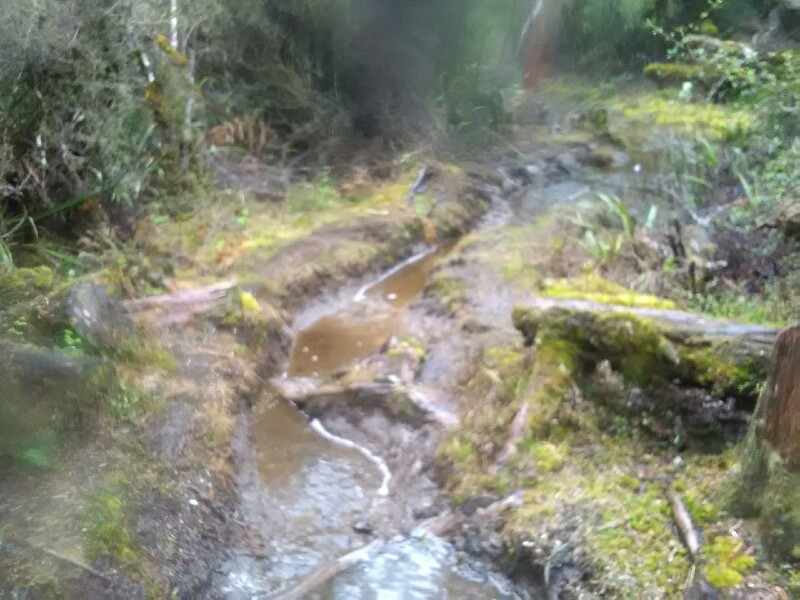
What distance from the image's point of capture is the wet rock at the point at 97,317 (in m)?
4.70

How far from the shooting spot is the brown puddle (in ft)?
22.3

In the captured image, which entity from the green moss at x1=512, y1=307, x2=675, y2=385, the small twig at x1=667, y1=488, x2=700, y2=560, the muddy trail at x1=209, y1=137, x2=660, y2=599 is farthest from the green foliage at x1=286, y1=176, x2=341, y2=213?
the small twig at x1=667, y1=488, x2=700, y2=560

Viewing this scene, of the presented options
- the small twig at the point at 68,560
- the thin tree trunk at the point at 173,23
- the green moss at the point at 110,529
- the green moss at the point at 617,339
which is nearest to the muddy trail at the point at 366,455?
the green moss at the point at 110,529

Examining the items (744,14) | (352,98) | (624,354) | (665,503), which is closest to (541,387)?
(624,354)

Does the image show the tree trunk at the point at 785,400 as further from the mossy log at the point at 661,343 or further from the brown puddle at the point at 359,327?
the brown puddle at the point at 359,327

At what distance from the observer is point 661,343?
14.9 ft

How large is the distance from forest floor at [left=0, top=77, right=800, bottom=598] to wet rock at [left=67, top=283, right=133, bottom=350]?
9.0 inches

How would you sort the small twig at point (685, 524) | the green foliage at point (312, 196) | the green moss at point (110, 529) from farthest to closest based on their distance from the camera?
the green foliage at point (312, 196), the green moss at point (110, 529), the small twig at point (685, 524)

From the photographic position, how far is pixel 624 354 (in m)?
4.73

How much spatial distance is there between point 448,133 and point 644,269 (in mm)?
6109

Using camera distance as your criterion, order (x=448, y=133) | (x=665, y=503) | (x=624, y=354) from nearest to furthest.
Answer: (x=665, y=503), (x=624, y=354), (x=448, y=133)

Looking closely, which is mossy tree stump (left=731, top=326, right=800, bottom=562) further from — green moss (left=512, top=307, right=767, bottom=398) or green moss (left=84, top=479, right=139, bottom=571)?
green moss (left=84, top=479, right=139, bottom=571)

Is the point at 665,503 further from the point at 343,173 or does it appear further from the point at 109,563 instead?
the point at 343,173

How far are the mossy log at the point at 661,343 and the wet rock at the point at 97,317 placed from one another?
2905mm
